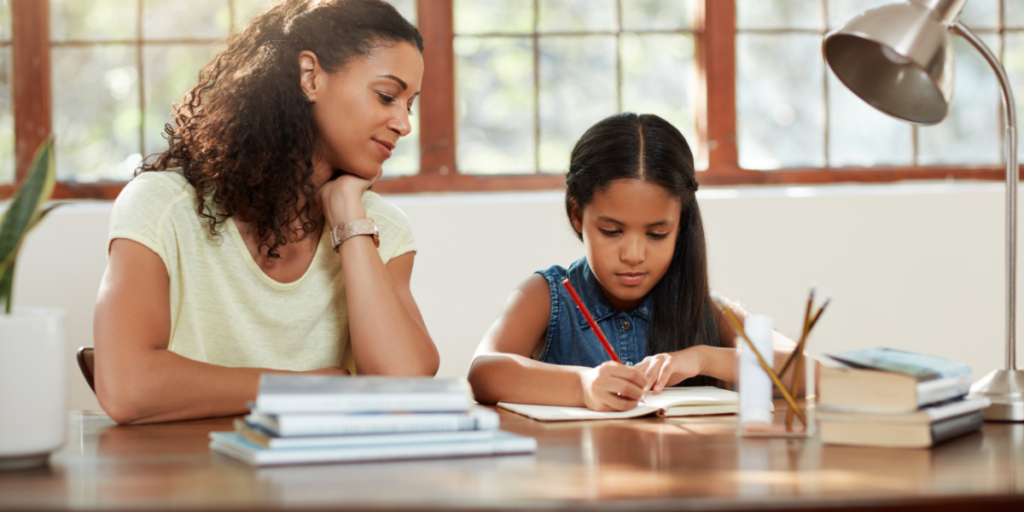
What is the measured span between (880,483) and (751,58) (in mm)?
2167

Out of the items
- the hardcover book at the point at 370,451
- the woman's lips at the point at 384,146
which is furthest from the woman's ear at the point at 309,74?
the hardcover book at the point at 370,451

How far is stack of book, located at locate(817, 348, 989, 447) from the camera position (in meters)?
0.93

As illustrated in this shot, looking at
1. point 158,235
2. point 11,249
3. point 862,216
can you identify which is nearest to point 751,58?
point 862,216

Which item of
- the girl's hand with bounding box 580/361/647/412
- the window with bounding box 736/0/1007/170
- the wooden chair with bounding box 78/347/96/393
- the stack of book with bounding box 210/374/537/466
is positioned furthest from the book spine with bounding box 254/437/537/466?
the window with bounding box 736/0/1007/170

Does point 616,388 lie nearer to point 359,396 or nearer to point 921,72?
point 359,396

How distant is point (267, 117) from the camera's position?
4.86ft

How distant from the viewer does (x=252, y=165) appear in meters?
1.46

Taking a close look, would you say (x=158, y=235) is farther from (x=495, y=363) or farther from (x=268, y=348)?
(x=495, y=363)

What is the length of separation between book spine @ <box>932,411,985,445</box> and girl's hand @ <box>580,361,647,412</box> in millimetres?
383

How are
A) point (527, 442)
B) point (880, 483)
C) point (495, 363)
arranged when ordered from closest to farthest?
point (880, 483) < point (527, 442) < point (495, 363)

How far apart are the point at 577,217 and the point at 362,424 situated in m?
0.99

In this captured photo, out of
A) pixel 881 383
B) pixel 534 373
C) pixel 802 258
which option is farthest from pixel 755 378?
pixel 802 258

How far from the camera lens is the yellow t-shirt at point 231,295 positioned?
140 centimetres

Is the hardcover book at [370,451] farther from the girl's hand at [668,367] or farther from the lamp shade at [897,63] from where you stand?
the lamp shade at [897,63]
